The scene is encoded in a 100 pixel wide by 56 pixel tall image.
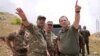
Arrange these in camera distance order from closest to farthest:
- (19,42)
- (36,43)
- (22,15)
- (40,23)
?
(22,15)
(36,43)
(40,23)
(19,42)

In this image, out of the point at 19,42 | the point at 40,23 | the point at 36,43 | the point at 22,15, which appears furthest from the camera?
the point at 19,42

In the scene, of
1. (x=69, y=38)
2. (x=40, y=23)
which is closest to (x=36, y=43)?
(x=40, y=23)

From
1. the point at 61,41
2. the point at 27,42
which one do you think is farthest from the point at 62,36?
the point at 27,42

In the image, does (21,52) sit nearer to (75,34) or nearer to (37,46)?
(37,46)

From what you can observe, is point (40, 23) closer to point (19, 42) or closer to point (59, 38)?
point (59, 38)

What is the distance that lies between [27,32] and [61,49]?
2.77 ft

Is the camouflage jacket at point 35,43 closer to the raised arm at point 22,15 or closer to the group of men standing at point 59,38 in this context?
the group of men standing at point 59,38

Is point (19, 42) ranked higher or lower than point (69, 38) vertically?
lower

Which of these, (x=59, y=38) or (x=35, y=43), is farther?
(x=59, y=38)

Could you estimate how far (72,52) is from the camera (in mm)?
8430

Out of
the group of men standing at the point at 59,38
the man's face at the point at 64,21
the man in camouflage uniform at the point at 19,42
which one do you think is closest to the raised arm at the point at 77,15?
the group of men standing at the point at 59,38

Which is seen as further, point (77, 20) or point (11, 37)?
point (11, 37)

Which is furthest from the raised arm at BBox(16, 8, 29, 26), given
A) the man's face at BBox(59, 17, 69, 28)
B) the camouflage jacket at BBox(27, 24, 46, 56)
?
the man's face at BBox(59, 17, 69, 28)

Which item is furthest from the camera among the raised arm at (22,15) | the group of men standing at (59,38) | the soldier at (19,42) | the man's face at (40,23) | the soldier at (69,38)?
the soldier at (19,42)
